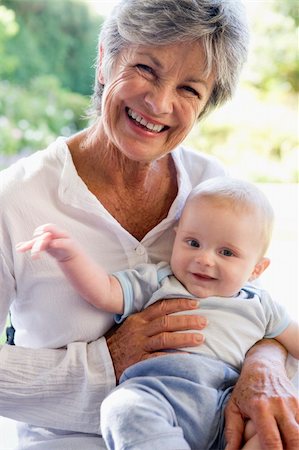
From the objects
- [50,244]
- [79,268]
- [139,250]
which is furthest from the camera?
[139,250]

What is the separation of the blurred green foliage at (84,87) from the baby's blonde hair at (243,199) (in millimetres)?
4186

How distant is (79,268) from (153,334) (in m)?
0.26

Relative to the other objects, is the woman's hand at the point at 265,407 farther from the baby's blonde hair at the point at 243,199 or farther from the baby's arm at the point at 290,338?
the baby's blonde hair at the point at 243,199

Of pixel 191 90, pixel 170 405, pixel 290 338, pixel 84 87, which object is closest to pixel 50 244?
pixel 170 405

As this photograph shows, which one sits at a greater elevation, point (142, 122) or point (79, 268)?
point (142, 122)

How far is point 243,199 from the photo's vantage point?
1710mm

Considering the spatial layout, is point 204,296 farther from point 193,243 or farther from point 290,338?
point 290,338

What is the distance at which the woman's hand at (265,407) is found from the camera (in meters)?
1.49

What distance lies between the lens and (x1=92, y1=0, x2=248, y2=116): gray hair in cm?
163

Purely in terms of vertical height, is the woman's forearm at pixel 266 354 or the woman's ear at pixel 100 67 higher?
the woman's ear at pixel 100 67

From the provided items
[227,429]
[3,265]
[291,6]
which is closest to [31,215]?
[3,265]

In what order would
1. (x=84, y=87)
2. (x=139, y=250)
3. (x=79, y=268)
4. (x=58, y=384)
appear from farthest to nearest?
(x=84, y=87) → (x=139, y=250) → (x=58, y=384) → (x=79, y=268)

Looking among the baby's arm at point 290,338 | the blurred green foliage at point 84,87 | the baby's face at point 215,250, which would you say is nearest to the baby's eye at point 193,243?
the baby's face at point 215,250

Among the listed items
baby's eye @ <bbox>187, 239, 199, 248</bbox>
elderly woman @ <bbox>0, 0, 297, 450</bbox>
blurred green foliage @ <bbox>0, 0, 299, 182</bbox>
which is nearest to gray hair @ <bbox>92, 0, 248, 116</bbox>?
elderly woman @ <bbox>0, 0, 297, 450</bbox>
